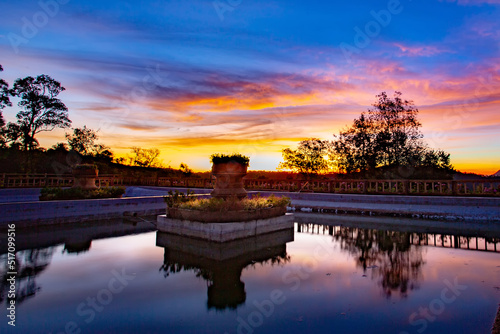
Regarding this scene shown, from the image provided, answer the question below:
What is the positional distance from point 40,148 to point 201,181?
2302cm

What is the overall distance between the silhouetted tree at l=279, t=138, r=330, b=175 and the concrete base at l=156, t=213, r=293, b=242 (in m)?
22.6

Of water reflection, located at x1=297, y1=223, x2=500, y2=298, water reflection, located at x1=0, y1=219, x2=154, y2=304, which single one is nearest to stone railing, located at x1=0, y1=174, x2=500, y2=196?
water reflection, located at x1=297, y1=223, x2=500, y2=298

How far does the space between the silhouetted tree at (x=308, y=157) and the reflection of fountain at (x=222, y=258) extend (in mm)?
23382

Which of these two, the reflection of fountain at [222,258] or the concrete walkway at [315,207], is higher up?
the concrete walkway at [315,207]

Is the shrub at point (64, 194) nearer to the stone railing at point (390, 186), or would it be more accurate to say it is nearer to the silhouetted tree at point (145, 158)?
the stone railing at point (390, 186)

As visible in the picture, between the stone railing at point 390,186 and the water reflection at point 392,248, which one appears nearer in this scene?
the water reflection at point 392,248

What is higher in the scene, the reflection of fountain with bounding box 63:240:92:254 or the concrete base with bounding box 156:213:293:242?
the concrete base with bounding box 156:213:293:242

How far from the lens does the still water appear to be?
5055mm

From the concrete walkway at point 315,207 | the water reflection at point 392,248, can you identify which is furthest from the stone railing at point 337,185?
the water reflection at point 392,248

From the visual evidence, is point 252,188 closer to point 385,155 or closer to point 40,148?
point 385,155

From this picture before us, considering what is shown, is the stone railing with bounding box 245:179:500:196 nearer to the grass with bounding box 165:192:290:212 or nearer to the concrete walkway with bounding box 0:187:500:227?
the concrete walkway with bounding box 0:187:500:227

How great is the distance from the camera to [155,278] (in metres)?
7.19

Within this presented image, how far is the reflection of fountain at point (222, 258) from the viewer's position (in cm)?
643

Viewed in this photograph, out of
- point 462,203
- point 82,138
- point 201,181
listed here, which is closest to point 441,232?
point 462,203
